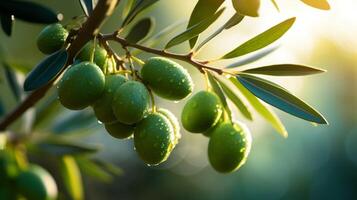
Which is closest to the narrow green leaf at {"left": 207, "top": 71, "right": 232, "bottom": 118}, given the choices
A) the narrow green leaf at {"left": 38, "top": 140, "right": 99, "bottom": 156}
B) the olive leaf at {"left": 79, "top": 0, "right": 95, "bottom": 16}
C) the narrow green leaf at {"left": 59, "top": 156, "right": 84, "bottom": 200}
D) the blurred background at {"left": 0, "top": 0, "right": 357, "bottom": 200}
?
the olive leaf at {"left": 79, "top": 0, "right": 95, "bottom": 16}

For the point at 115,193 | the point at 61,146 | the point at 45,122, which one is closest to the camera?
the point at 61,146

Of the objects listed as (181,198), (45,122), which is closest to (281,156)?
(181,198)

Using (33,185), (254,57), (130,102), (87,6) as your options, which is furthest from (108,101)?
(33,185)

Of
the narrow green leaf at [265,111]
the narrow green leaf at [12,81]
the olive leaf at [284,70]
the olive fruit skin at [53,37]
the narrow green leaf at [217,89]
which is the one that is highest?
the olive fruit skin at [53,37]

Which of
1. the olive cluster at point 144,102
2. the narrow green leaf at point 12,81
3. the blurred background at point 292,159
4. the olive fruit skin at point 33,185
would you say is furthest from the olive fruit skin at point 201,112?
the blurred background at point 292,159

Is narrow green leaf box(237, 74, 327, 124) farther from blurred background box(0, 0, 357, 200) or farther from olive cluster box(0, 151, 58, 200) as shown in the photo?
blurred background box(0, 0, 357, 200)

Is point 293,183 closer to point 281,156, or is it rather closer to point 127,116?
point 281,156

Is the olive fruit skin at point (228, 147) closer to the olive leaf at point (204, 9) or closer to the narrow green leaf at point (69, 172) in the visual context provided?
the olive leaf at point (204, 9)
